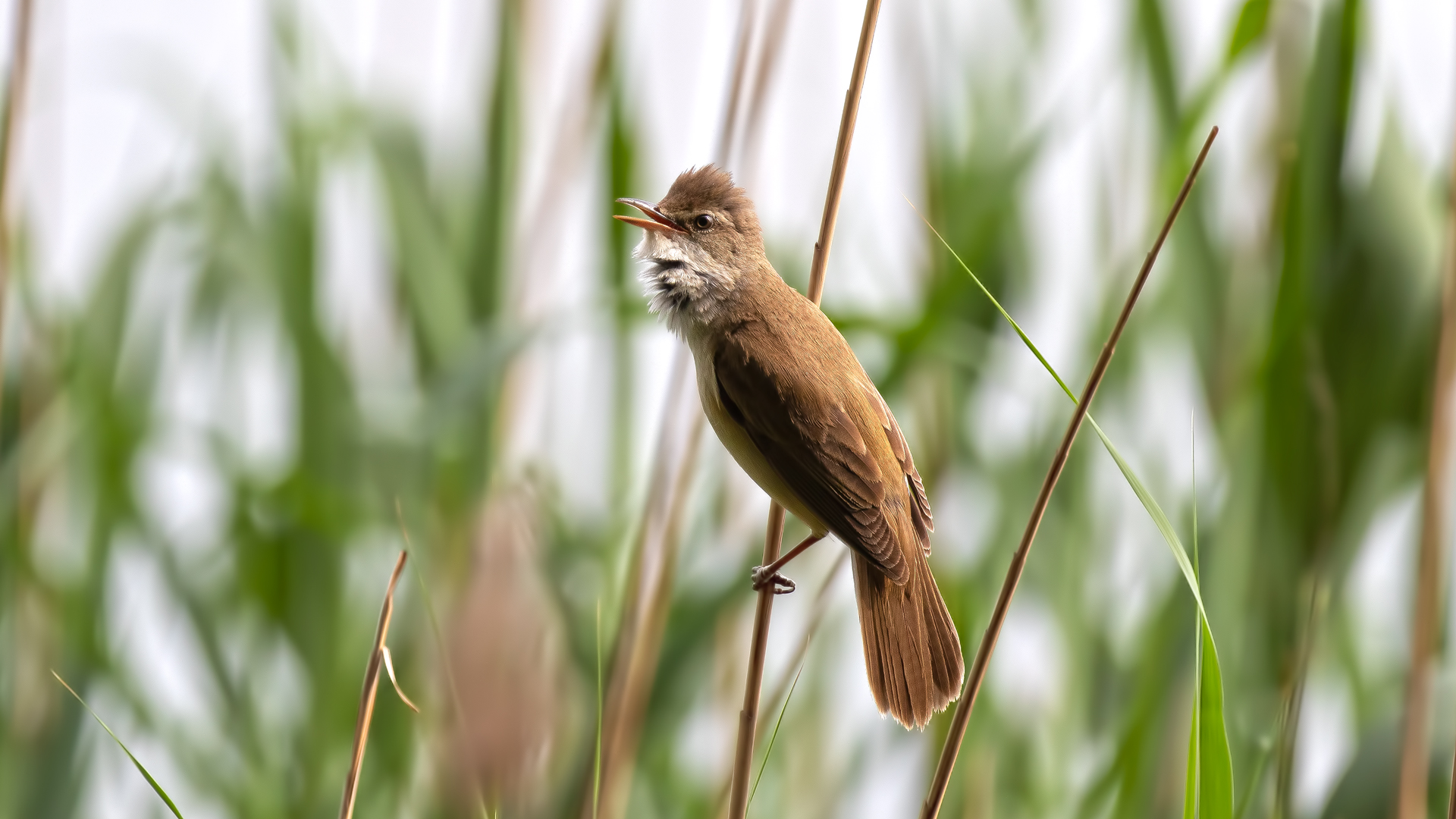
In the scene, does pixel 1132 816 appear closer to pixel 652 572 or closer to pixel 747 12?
pixel 652 572

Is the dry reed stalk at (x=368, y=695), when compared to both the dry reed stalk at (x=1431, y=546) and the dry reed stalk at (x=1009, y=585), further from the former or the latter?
the dry reed stalk at (x=1431, y=546)

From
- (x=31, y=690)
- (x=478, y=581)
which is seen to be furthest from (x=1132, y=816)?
(x=31, y=690)

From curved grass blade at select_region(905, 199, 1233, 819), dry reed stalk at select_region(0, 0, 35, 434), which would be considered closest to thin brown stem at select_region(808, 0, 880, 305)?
curved grass blade at select_region(905, 199, 1233, 819)

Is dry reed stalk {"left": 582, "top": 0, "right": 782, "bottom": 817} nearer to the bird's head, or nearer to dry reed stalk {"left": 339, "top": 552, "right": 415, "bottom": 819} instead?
the bird's head

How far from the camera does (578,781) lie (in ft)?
6.84

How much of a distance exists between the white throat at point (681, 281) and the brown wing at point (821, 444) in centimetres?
14

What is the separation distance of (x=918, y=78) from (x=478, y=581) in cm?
188

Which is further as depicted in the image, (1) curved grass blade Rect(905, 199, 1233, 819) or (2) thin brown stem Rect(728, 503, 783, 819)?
(2) thin brown stem Rect(728, 503, 783, 819)

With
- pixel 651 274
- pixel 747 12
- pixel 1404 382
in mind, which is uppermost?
pixel 747 12

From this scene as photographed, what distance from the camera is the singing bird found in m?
1.75

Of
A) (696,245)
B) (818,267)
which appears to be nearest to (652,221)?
(696,245)

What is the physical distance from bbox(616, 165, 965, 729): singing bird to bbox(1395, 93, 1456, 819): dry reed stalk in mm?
618

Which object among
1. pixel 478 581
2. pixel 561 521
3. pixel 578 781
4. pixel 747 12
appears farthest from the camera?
pixel 561 521

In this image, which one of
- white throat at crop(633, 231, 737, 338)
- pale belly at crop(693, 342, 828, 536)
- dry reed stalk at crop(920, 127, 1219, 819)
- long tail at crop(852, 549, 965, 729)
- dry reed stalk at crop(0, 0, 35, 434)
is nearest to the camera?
dry reed stalk at crop(920, 127, 1219, 819)
